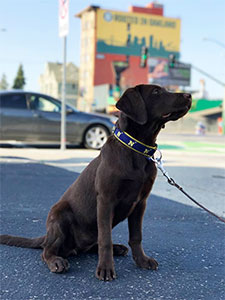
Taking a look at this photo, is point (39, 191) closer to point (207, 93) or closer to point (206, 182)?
point (206, 182)

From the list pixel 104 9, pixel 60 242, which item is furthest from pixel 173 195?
pixel 104 9

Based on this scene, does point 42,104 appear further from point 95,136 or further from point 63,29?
point 63,29

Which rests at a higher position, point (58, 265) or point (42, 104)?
point (42, 104)

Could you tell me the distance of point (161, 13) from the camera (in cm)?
9031

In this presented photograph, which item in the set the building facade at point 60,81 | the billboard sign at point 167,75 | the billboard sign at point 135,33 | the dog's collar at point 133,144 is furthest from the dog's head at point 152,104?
the building facade at point 60,81

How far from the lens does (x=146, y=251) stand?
3363mm

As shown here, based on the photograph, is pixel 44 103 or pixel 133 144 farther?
pixel 44 103

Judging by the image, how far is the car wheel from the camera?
11.5 meters

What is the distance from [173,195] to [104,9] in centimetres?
8065

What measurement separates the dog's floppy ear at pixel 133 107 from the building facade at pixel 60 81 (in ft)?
308

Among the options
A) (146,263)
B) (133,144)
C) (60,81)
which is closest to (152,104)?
(133,144)

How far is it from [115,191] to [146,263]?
652 millimetres

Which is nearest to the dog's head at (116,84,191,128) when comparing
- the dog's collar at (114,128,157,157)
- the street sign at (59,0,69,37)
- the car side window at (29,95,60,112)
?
the dog's collar at (114,128,157,157)

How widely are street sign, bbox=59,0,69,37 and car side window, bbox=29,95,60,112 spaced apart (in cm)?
183
